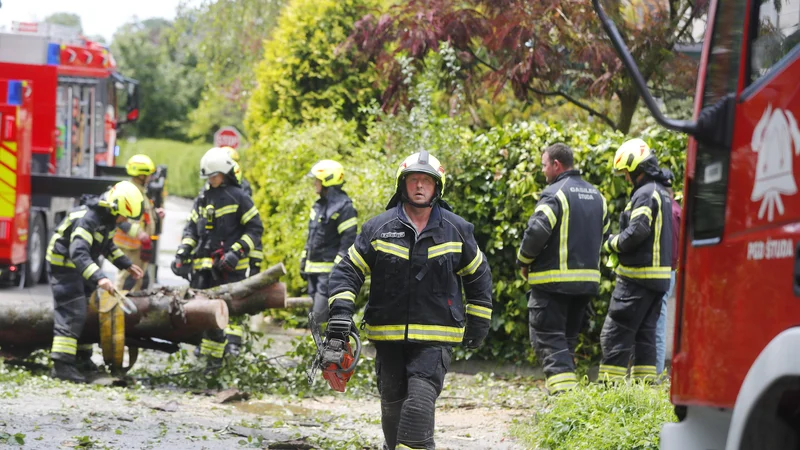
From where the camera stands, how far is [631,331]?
26.7ft

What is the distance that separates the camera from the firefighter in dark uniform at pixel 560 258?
795 cm

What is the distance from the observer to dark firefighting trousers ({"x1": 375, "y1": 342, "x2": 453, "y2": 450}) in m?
5.61

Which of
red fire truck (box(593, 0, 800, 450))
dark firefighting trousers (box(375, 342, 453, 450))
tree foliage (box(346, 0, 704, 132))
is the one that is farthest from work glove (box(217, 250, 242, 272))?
red fire truck (box(593, 0, 800, 450))

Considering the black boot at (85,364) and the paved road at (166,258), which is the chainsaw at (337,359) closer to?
the black boot at (85,364)

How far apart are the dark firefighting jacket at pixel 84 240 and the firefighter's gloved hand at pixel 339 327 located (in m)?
3.65

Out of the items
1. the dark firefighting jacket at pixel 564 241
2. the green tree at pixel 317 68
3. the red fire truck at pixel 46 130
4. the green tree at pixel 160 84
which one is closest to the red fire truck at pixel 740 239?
the dark firefighting jacket at pixel 564 241

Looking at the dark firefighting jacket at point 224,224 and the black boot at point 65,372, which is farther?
the dark firefighting jacket at point 224,224

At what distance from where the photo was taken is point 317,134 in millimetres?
13430

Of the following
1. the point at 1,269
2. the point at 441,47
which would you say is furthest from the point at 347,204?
the point at 1,269

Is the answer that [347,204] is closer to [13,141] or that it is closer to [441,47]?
[441,47]

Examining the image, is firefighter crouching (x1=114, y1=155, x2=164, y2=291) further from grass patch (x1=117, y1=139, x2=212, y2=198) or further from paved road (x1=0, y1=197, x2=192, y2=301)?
grass patch (x1=117, y1=139, x2=212, y2=198)

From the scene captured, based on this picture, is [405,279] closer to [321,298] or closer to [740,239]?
[740,239]

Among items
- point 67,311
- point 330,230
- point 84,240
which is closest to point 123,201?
point 84,240

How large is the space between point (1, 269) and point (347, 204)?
579 cm
